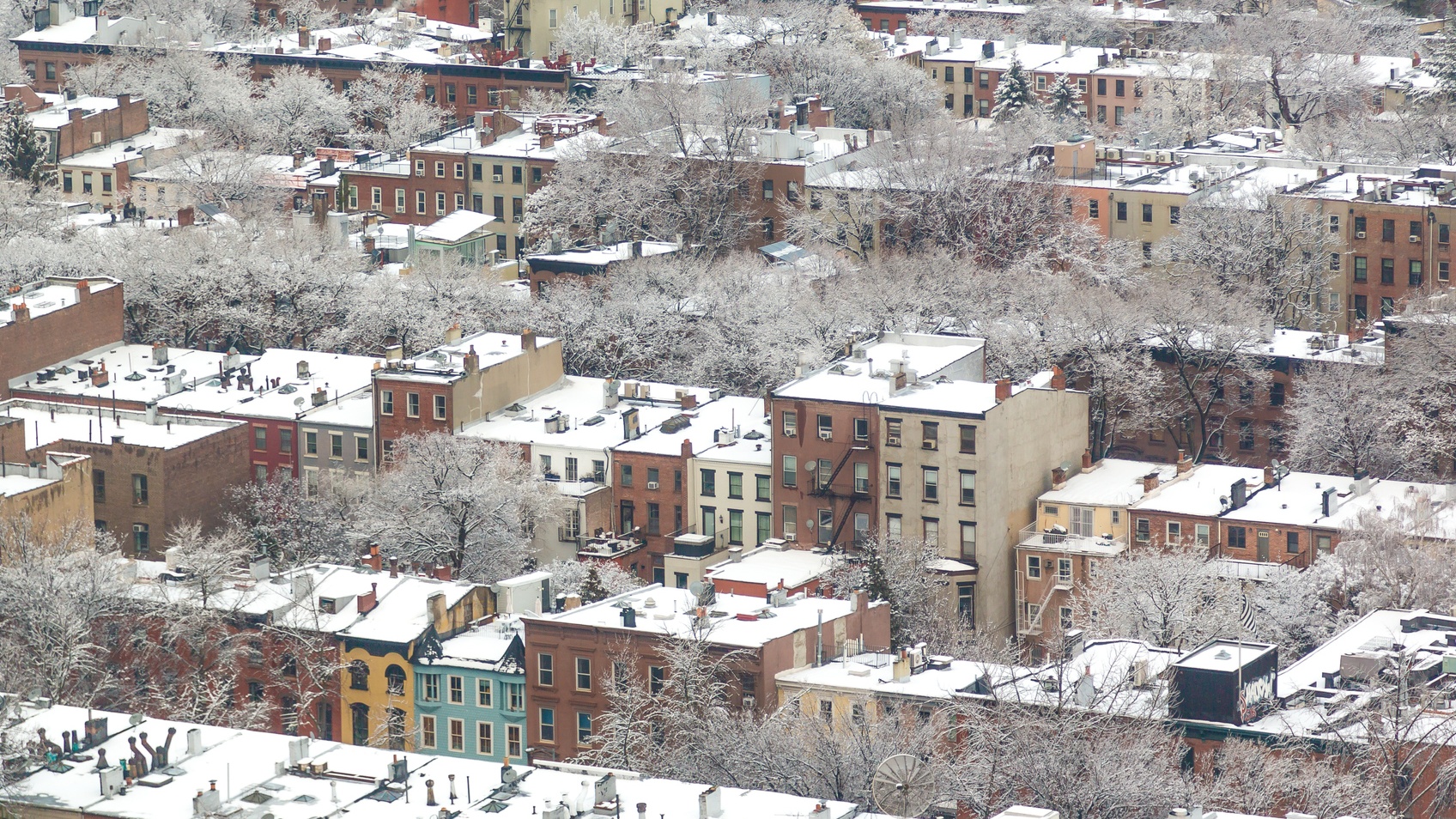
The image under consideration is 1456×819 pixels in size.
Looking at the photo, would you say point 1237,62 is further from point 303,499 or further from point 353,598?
point 353,598

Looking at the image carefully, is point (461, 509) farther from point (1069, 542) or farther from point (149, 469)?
point (1069, 542)

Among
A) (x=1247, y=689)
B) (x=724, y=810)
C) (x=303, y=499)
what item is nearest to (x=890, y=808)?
(x=724, y=810)

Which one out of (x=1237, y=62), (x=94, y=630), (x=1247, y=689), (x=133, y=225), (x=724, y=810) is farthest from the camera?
(x=1237, y=62)

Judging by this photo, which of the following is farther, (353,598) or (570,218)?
(570,218)

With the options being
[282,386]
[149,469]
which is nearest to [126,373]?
[282,386]

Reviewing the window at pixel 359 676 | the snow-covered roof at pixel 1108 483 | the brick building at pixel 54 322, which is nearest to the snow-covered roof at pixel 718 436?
the snow-covered roof at pixel 1108 483

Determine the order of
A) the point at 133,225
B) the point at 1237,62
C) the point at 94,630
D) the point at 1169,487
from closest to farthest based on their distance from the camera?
the point at 94,630, the point at 1169,487, the point at 133,225, the point at 1237,62
